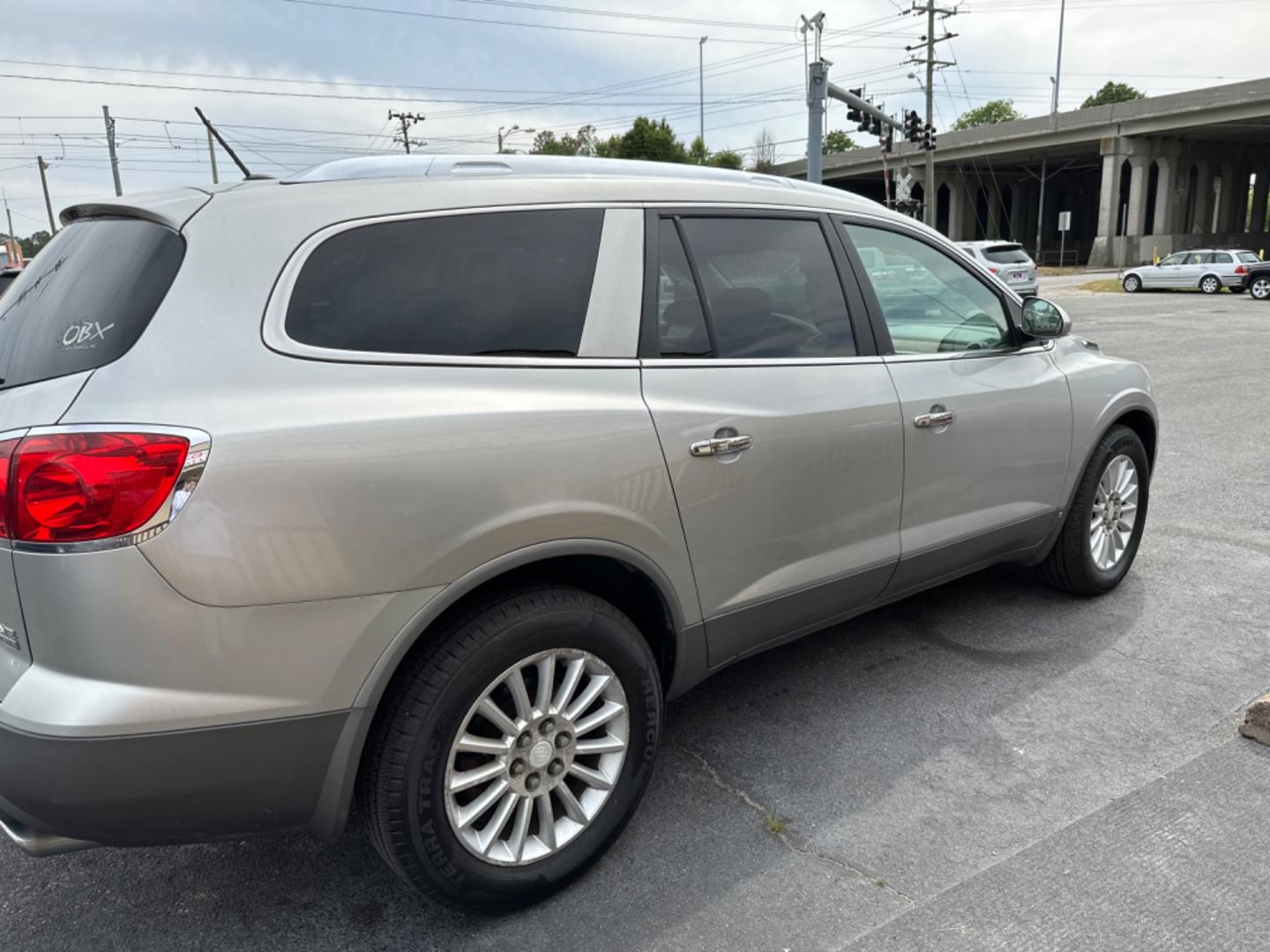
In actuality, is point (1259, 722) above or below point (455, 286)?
below

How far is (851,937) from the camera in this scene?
2.28 m

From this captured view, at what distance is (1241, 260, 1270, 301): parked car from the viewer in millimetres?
25547

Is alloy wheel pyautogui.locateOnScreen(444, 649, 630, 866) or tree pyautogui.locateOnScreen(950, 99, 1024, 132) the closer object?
alloy wheel pyautogui.locateOnScreen(444, 649, 630, 866)

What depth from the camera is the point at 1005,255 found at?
2739 centimetres

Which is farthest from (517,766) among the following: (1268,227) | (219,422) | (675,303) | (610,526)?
(1268,227)

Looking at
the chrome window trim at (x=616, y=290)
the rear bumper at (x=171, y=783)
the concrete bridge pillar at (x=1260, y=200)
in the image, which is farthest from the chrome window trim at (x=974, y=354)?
the concrete bridge pillar at (x=1260, y=200)

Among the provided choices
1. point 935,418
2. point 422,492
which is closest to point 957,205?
point 935,418

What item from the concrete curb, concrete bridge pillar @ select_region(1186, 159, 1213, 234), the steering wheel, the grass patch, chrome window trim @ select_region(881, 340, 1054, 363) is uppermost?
concrete bridge pillar @ select_region(1186, 159, 1213, 234)

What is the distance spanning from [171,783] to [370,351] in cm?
99

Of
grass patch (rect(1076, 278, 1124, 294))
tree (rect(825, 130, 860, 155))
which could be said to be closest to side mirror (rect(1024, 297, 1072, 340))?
grass patch (rect(1076, 278, 1124, 294))

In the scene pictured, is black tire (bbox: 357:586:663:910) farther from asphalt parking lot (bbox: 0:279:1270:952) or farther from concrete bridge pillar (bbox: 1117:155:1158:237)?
concrete bridge pillar (bbox: 1117:155:1158:237)

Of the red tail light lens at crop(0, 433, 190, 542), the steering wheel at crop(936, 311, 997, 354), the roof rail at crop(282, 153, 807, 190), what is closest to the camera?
the red tail light lens at crop(0, 433, 190, 542)

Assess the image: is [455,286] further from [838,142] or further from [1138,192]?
[838,142]

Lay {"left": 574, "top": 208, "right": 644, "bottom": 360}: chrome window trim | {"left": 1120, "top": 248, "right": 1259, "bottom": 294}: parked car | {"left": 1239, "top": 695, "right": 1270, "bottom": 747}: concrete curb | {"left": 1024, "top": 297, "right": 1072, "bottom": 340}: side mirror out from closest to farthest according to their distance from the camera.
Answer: {"left": 574, "top": 208, "right": 644, "bottom": 360}: chrome window trim < {"left": 1239, "top": 695, "right": 1270, "bottom": 747}: concrete curb < {"left": 1024, "top": 297, "right": 1072, "bottom": 340}: side mirror < {"left": 1120, "top": 248, "right": 1259, "bottom": 294}: parked car
